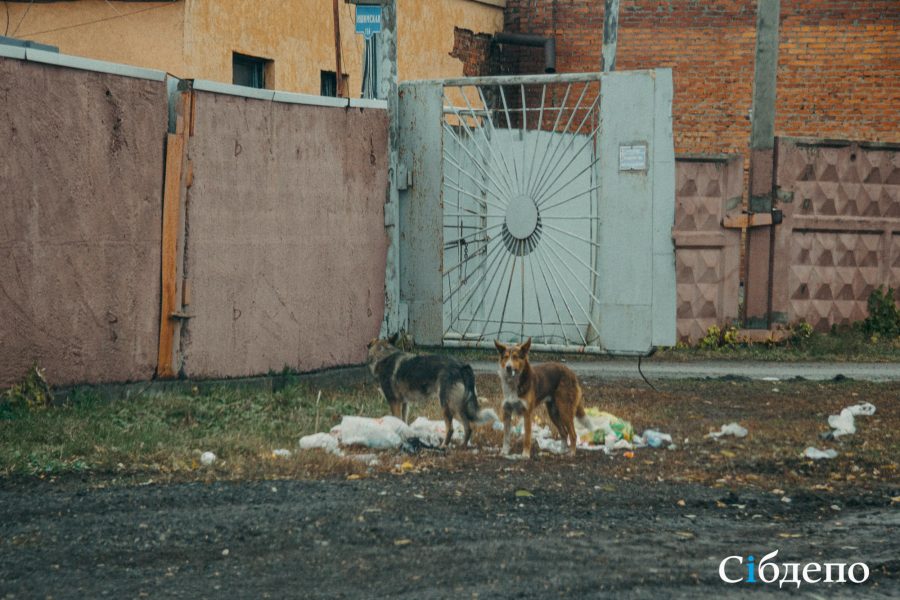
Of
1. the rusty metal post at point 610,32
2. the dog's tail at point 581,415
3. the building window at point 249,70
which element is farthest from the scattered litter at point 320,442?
the building window at point 249,70

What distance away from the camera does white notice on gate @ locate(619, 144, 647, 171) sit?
1098 cm

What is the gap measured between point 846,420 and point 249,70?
10.3m

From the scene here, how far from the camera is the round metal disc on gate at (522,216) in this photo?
38.3ft

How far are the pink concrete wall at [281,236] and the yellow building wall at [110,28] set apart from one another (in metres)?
5.27

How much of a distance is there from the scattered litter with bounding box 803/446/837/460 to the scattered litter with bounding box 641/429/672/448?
3.11 ft

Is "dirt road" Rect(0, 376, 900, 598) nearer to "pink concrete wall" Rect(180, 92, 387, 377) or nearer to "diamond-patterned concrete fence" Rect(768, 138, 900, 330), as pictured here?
"pink concrete wall" Rect(180, 92, 387, 377)

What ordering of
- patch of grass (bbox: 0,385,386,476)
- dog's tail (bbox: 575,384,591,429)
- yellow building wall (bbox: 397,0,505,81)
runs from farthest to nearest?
yellow building wall (bbox: 397,0,505,81), dog's tail (bbox: 575,384,591,429), patch of grass (bbox: 0,385,386,476)

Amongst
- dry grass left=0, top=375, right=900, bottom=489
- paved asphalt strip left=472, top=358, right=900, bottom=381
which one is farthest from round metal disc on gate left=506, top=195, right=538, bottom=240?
paved asphalt strip left=472, top=358, right=900, bottom=381

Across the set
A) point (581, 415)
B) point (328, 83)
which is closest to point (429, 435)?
point (581, 415)

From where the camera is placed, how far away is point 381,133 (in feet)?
37.8

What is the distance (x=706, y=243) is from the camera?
15.4 m

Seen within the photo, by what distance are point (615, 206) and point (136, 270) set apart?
412 cm

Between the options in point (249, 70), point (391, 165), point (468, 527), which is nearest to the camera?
point (468, 527)

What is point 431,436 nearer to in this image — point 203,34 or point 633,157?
point 633,157
